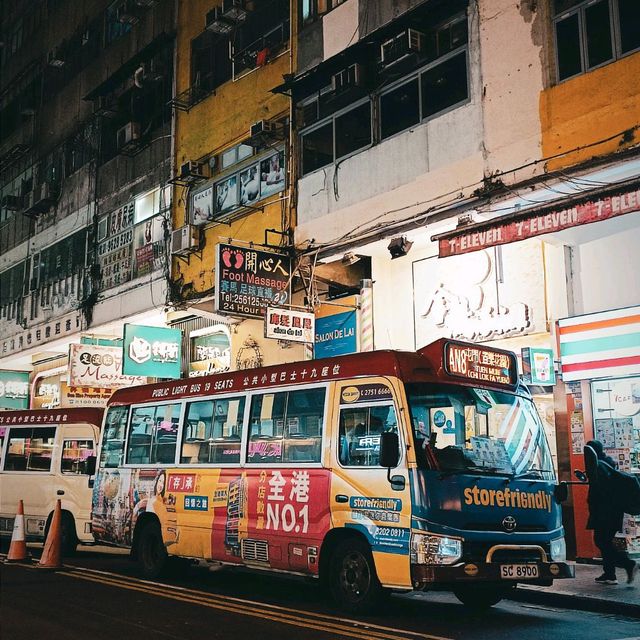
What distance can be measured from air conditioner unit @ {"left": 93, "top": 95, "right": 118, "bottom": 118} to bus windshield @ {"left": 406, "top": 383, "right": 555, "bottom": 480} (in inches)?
747

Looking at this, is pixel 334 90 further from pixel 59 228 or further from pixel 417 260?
pixel 59 228

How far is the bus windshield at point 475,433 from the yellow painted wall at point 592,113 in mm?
4379

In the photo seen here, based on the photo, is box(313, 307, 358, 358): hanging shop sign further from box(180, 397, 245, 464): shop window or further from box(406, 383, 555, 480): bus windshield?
box(406, 383, 555, 480): bus windshield

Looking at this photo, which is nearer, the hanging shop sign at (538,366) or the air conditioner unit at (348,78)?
the hanging shop sign at (538,366)

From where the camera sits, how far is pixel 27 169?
101ft

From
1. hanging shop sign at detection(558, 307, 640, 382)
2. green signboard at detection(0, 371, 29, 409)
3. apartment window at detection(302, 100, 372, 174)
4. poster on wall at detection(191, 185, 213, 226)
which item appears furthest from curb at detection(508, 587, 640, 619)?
green signboard at detection(0, 371, 29, 409)

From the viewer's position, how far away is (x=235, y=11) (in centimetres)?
1953

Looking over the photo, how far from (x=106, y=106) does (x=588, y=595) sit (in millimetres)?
20512

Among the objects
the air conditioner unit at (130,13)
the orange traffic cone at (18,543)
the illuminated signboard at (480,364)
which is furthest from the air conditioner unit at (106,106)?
the illuminated signboard at (480,364)

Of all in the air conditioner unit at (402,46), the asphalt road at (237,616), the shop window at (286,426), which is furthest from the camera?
the air conditioner unit at (402,46)

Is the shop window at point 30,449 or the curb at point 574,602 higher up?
the shop window at point 30,449

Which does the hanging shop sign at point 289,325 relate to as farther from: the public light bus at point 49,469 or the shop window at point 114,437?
the public light bus at point 49,469

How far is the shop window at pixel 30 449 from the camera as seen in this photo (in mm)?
15945

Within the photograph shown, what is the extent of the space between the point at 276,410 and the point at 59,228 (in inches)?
770
